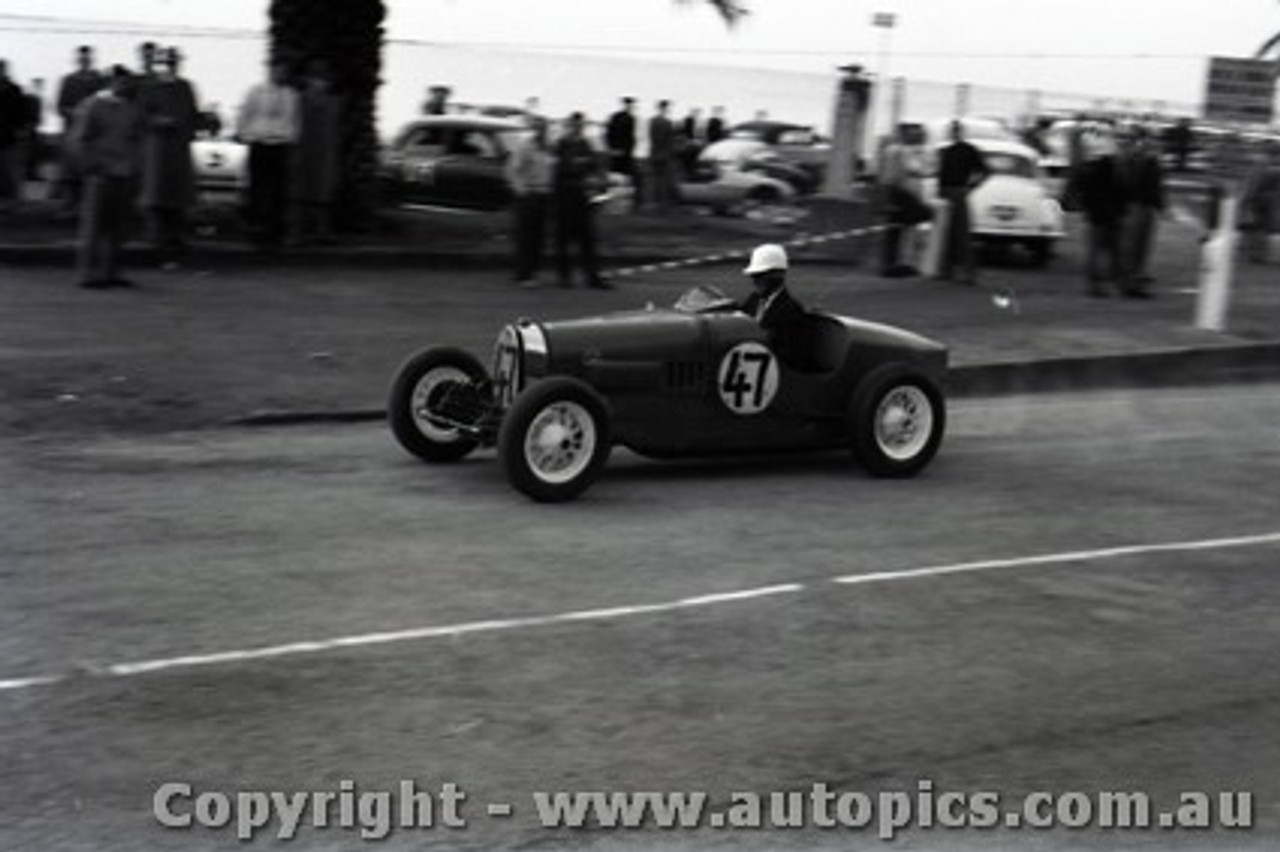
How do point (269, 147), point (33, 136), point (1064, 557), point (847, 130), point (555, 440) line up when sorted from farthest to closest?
point (847, 130)
point (33, 136)
point (269, 147)
point (555, 440)
point (1064, 557)

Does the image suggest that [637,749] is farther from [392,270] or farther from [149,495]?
[392,270]

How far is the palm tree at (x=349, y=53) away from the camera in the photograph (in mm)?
21109

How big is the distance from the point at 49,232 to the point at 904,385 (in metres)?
10.8

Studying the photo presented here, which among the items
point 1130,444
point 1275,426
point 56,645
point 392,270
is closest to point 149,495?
point 56,645


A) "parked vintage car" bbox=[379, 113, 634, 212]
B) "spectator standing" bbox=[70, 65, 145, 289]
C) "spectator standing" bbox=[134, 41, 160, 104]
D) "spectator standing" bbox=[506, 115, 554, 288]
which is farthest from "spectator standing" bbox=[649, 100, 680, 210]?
"spectator standing" bbox=[70, 65, 145, 289]

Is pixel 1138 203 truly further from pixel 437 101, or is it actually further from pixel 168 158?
pixel 437 101

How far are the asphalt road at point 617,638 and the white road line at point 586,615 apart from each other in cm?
2

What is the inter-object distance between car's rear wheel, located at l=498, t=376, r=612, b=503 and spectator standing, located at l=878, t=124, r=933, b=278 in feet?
36.8

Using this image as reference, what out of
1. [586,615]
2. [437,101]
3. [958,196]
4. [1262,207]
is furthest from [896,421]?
[437,101]

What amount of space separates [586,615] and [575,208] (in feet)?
36.7

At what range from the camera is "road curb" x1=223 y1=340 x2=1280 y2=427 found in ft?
53.6

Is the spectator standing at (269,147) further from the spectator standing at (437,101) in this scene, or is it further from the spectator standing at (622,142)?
the spectator standing at (437,101)

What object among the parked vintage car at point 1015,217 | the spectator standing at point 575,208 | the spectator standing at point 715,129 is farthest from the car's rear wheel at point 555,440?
the spectator standing at point 715,129

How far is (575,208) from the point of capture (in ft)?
63.4
